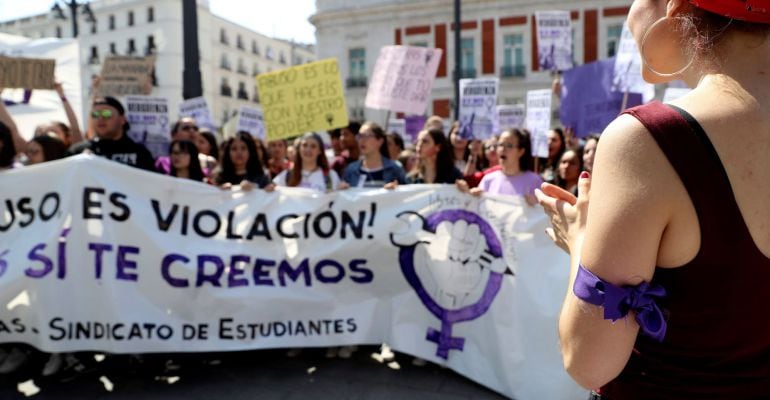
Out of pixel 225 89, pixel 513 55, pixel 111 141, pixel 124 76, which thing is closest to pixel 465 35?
pixel 513 55

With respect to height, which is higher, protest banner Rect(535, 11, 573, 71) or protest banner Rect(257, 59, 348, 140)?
protest banner Rect(535, 11, 573, 71)

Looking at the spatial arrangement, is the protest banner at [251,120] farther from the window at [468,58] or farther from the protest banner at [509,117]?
the window at [468,58]

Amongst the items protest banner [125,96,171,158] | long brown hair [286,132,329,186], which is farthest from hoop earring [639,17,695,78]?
protest banner [125,96,171,158]

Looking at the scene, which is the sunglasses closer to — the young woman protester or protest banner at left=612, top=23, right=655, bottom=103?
the young woman protester

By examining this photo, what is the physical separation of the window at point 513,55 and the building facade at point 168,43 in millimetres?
29400

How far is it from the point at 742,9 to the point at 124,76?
22.3 ft

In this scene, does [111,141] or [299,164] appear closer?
[111,141]

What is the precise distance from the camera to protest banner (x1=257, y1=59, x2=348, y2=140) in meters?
5.98

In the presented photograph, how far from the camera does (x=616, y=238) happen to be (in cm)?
91

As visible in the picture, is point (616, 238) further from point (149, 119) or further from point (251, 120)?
point (251, 120)

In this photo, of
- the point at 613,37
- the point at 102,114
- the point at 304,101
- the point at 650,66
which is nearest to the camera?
the point at 650,66

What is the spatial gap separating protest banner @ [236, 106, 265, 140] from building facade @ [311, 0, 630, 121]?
2117 cm

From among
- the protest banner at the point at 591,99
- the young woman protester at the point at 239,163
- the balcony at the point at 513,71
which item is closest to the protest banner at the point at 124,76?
the young woman protester at the point at 239,163

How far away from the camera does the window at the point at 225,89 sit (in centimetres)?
5622
